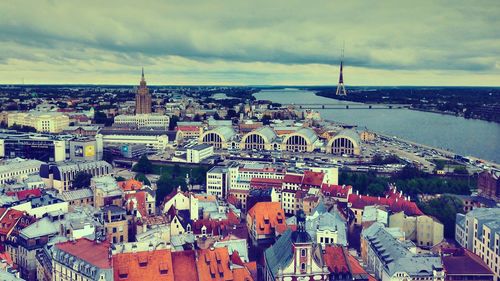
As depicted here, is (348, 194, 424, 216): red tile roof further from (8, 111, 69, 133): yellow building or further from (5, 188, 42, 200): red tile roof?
(8, 111, 69, 133): yellow building

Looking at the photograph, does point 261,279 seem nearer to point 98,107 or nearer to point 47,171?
point 47,171

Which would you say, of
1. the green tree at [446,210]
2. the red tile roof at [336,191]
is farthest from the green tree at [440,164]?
the red tile roof at [336,191]

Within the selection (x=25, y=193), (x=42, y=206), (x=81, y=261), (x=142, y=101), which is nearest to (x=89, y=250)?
(x=81, y=261)

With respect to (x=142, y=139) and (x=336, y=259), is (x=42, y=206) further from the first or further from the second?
(x=142, y=139)

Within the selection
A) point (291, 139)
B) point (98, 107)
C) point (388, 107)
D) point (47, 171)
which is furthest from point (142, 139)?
point (388, 107)

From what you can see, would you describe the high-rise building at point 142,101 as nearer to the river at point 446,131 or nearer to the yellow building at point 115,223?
the river at point 446,131

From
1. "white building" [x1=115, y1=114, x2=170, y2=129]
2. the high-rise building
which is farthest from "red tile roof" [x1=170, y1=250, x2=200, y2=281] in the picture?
the high-rise building

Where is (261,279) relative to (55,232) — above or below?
below
